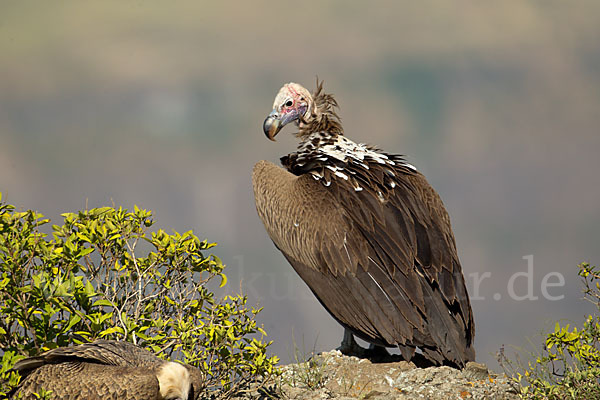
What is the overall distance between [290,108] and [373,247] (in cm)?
326

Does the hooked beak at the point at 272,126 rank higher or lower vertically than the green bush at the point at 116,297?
higher

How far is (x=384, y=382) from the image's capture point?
867 centimetres

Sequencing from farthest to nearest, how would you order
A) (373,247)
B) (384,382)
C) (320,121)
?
(320,121), (373,247), (384,382)

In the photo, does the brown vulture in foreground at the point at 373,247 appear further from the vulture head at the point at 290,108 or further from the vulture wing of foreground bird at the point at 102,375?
the vulture wing of foreground bird at the point at 102,375

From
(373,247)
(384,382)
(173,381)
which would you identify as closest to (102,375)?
(173,381)

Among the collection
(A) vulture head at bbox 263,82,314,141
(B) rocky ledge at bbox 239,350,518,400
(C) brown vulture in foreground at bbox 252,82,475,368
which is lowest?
(B) rocky ledge at bbox 239,350,518,400

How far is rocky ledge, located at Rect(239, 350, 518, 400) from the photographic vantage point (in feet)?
27.2

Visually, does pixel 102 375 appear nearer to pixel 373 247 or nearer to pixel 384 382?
pixel 384 382

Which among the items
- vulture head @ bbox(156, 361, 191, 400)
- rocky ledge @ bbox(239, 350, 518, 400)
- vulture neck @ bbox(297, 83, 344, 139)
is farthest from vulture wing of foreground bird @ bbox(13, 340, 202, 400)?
vulture neck @ bbox(297, 83, 344, 139)

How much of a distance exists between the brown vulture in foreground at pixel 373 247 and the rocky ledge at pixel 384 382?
0.25 meters

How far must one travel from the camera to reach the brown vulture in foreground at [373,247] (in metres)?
8.70

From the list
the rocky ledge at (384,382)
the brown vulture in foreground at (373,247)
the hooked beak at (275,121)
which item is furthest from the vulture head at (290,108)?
the rocky ledge at (384,382)

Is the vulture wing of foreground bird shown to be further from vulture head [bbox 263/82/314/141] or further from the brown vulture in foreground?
vulture head [bbox 263/82/314/141]

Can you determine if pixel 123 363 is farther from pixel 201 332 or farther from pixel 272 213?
pixel 272 213
